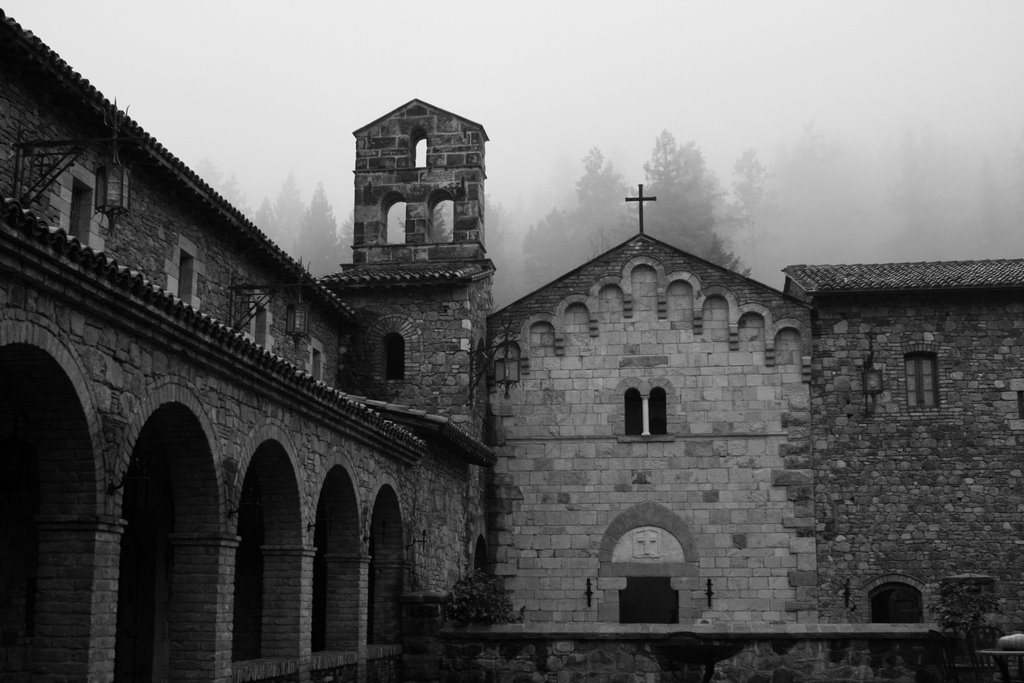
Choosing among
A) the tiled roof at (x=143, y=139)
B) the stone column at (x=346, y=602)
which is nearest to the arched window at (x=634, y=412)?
the tiled roof at (x=143, y=139)

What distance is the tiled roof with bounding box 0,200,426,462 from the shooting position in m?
7.75

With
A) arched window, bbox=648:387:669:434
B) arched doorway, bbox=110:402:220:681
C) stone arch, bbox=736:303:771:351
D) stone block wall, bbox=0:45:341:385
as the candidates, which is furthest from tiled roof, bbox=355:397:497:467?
stone arch, bbox=736:303:771:351

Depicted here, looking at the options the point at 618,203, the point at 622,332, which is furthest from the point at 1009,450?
the point at 618,203

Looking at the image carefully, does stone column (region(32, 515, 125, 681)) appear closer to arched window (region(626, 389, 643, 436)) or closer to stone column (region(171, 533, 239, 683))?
stone column (region(171, 533, 239, 683))

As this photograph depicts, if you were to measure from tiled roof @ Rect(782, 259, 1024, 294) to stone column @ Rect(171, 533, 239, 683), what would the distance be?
47.5ft

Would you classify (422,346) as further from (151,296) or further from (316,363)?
(151,296)

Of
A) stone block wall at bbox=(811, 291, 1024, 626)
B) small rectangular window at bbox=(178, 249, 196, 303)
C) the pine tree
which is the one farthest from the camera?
the pine tree

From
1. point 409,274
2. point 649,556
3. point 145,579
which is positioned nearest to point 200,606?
point 145,579

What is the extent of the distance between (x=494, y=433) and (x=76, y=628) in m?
15.0

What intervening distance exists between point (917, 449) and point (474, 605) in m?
10.2

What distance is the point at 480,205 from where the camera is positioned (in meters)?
24.5

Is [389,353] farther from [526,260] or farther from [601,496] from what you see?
[526,260]

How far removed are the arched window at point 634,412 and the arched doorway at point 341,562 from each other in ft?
29.3

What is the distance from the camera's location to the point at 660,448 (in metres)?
23.3
